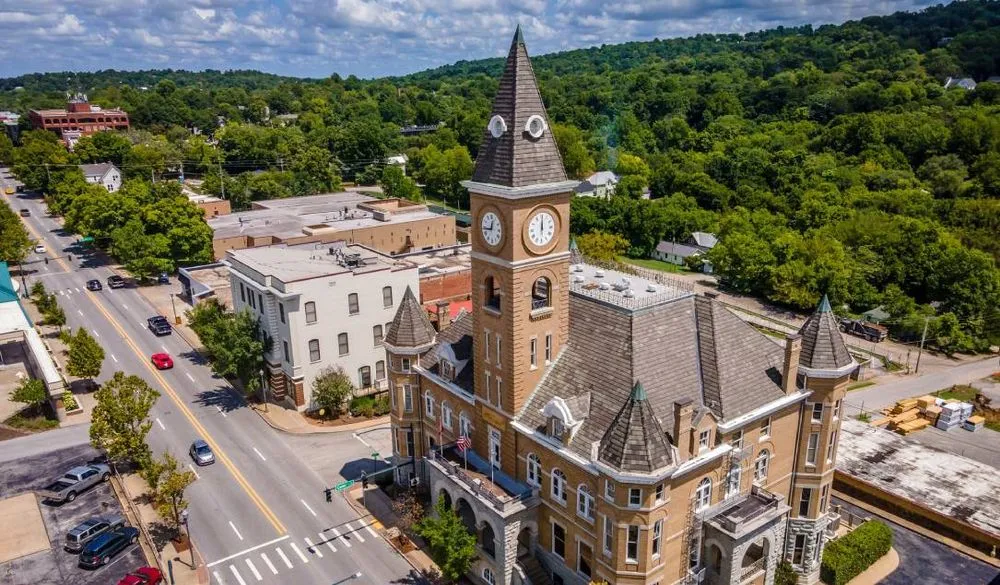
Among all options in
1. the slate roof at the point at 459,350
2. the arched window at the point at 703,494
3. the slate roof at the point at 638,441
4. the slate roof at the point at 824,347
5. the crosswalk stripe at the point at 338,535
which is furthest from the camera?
the crosswalk stripe at the point at 338,535

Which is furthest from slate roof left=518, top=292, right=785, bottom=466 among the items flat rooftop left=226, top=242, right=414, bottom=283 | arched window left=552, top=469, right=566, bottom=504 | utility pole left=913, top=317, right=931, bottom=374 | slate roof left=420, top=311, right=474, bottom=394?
utility pole left=913, top=317, right=931, bottom=374

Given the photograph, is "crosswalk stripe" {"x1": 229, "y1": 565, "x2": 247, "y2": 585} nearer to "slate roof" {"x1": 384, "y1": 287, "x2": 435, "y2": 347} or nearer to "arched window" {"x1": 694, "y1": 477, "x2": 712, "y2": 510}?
"slate roof" {"x1": 384, "y1": 287, "x2": 435, "y2": 347}

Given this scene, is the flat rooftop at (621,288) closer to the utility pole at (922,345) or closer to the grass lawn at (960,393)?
the grass lawn at (960,393)

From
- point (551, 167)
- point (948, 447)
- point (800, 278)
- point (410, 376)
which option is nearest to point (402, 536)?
point (410, 376)

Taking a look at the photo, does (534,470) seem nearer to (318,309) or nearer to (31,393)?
(318,309)

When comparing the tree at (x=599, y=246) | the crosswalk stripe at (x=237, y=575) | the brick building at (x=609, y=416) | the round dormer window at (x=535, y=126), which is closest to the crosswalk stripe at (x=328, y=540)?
the crosswalk stripe at (x=237, y=575)

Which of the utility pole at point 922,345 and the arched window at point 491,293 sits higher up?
the arched window at point 491,293

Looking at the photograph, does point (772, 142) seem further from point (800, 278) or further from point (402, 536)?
point (402, 536)
